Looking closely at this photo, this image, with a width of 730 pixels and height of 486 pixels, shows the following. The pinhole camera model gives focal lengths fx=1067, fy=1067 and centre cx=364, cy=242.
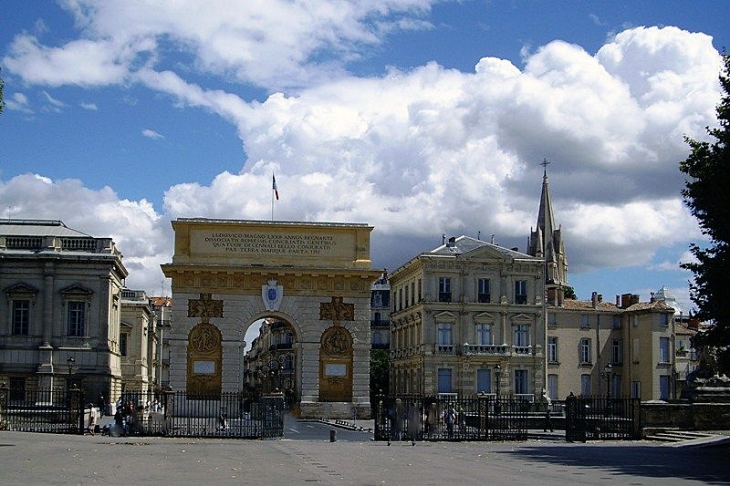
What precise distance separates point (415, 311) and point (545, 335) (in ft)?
28.6

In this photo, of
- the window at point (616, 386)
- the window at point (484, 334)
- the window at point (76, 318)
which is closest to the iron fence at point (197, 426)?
the window at point (76, 318)

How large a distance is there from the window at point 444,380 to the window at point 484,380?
193 cm

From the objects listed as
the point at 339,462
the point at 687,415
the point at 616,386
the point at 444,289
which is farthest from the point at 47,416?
the point at 616,386

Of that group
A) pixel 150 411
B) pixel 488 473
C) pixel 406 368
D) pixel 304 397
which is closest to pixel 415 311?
pixel 406 368

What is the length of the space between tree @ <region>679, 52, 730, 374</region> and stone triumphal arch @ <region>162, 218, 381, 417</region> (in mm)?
24740

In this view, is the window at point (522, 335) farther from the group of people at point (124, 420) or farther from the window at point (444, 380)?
the group of people at point (124, 420)

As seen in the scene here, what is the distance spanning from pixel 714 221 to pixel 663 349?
4601cm

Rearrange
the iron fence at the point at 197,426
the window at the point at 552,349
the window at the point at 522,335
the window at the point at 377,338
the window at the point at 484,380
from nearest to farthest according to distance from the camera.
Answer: the iron fence at the point at 197,426, the window at the point at 484,380, the window at the point at 522,335, the window at the point at 552,349, the window at the point at 377,338

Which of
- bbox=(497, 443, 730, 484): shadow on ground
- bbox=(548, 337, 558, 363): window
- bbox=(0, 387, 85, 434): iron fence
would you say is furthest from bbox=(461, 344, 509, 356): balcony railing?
bbox=(497, 443, 730, 484): shadow on ground

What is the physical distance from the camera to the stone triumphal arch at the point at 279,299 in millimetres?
52156

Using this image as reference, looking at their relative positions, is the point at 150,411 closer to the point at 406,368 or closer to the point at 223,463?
the point at 223,463

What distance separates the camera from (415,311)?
71312mm

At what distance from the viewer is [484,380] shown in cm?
6856

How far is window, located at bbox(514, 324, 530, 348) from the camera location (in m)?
69.6
